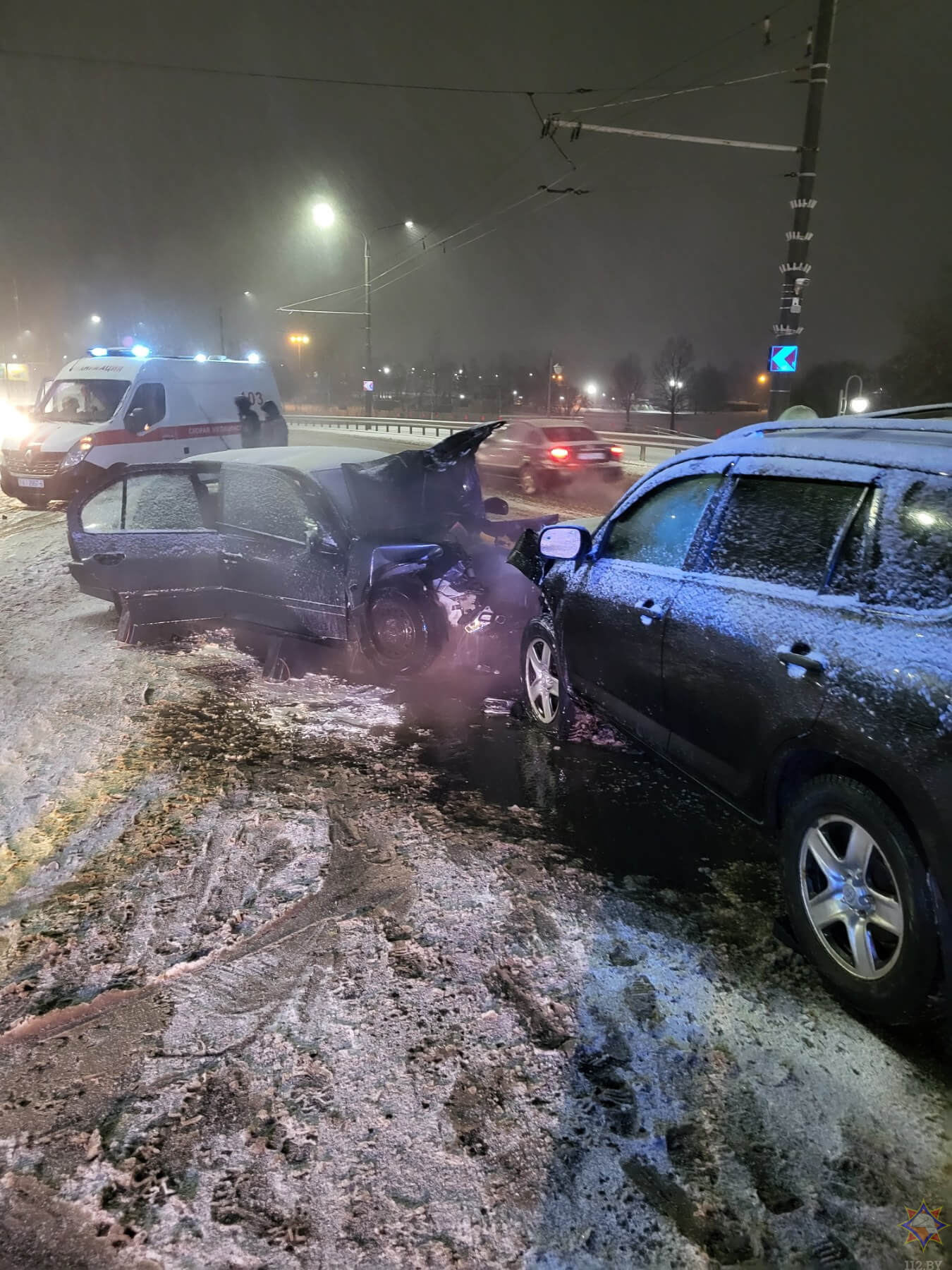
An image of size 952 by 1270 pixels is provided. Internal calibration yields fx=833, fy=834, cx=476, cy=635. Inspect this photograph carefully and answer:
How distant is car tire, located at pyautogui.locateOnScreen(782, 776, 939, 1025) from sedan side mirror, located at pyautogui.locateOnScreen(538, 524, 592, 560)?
201cm

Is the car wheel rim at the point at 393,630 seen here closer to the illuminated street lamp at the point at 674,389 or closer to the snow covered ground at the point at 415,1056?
the snow covered ground at the point at 415,1056

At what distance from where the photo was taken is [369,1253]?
1962 millimetres

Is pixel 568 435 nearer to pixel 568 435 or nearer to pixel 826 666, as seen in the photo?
pixel 568 435

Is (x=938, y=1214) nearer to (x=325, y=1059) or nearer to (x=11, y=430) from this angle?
(x=325, y=1059)

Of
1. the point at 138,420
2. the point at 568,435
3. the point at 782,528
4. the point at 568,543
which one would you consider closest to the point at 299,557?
the point at 568,543

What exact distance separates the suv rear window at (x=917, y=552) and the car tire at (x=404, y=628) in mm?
3769

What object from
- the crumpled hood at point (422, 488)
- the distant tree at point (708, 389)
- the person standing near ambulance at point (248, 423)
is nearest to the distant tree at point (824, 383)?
the distant tree at point (708, 389)

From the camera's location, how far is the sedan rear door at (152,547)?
261 inches

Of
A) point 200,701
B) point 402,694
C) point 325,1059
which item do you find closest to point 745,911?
point 325,1059

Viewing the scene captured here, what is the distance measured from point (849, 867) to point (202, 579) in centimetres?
538

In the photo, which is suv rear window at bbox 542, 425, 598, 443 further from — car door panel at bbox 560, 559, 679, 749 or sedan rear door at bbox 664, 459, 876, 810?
sedan rear door at bbox 664, 459, 876, 810

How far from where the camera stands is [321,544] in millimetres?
6055

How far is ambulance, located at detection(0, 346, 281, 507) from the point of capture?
47.0ft

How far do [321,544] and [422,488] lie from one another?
161cm
